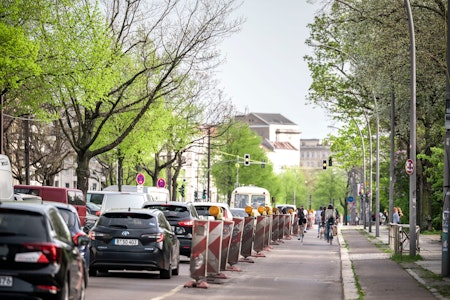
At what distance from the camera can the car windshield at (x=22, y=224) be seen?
14234mm

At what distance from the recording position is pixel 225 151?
141250 mm

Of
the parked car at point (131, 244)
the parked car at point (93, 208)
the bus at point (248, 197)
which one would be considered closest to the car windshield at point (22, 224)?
the parked car at point (131, 244)

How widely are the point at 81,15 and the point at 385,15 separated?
11.9 metres

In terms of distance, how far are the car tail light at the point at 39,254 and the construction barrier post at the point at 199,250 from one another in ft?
32.3

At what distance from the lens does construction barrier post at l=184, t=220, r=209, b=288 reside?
2388 cm

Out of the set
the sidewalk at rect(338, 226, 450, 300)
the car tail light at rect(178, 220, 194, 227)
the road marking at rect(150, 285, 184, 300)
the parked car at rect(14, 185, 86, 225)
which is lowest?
the road marking at rect(150, 285, 184, 300)

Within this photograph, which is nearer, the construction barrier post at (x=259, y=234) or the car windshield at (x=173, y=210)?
the car windshield at (x=173, y=210)

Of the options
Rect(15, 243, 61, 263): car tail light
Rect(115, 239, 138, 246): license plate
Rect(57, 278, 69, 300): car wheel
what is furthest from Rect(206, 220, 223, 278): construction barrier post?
Rect(15, 243, 61, 263): car tail light

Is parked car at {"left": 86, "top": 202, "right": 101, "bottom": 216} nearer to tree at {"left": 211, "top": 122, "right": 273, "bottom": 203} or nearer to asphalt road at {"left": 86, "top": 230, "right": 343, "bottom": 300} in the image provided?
asphalt road at {"left": 86, "top": 230, "right": 343, "bottom": 300}

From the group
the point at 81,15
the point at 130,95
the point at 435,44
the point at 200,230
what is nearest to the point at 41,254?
the point at 200,230

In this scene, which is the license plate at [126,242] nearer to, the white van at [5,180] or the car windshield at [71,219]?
the car windshield at [71,219]

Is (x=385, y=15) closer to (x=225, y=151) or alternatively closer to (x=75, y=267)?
(x=75, y=267)

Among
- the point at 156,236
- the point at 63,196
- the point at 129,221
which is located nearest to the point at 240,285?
the point at 156,236

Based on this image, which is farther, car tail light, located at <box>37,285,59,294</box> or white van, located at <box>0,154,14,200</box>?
white van, located at <box>0,154,14,200</box>
